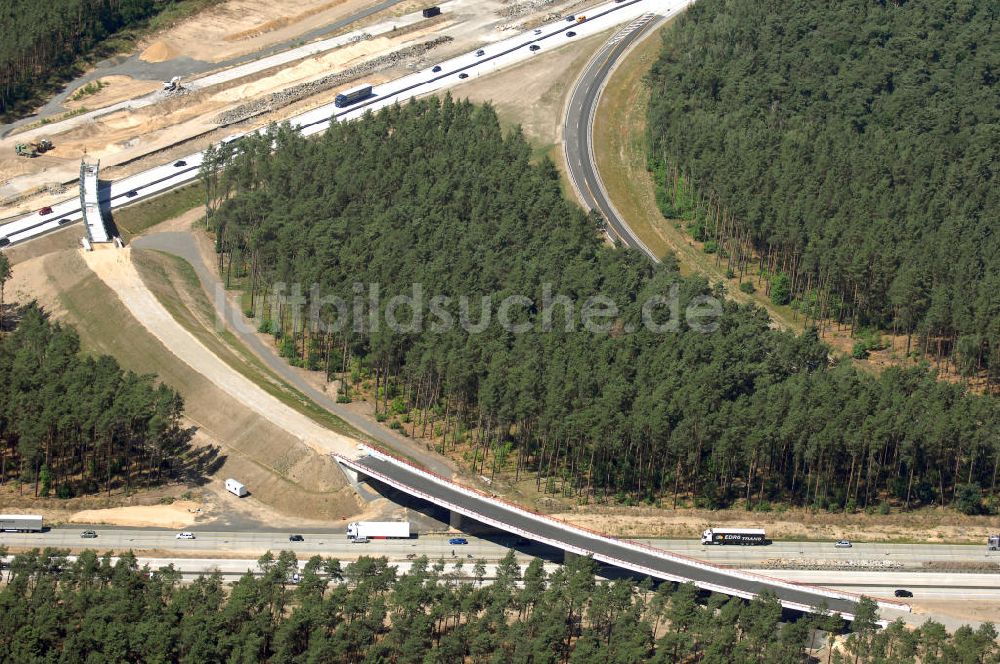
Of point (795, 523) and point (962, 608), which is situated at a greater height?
point (795, 523)

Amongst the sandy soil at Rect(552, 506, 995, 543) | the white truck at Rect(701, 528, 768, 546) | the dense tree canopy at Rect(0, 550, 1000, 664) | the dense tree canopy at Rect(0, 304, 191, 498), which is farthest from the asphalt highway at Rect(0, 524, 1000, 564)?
the dense tree canopy at Rect(0, 550, 1000, 664)

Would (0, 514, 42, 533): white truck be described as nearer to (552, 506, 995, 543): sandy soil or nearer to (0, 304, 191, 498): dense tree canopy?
(0, 304, 191, 498): dense tree canopy

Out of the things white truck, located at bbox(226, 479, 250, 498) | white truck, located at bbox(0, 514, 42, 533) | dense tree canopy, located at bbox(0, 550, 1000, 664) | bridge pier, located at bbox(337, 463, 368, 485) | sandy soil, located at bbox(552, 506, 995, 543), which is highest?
bridge pier, located at bbox(337, 463, 368, 485)

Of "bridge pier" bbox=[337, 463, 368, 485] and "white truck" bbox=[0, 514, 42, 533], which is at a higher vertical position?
"bridge pier" bbox=[337, 463, 368, 485]

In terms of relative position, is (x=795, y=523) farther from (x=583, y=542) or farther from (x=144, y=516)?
(x=144, y=516)

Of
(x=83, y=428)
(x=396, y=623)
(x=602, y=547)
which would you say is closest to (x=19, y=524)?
(x=83, y=428)

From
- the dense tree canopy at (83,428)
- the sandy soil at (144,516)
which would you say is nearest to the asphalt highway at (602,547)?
the sandy soil at (144,516)

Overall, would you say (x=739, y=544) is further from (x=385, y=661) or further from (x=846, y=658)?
(x=385, y=661)
